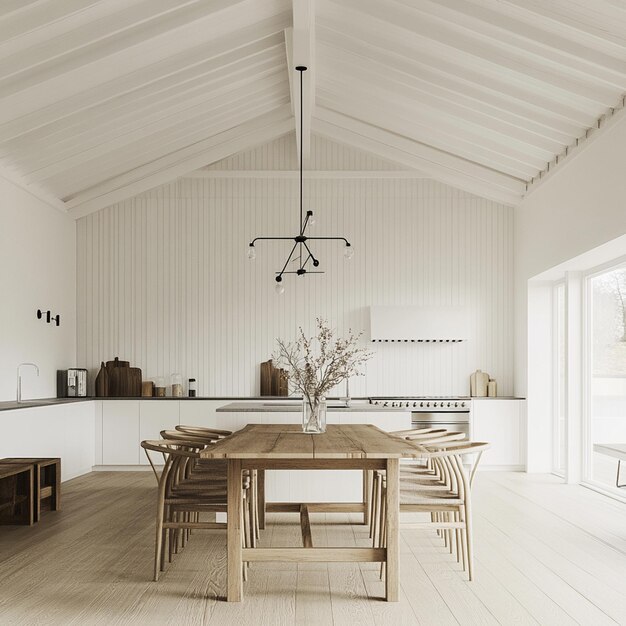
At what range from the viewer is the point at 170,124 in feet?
26.3

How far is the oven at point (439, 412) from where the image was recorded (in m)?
8.82

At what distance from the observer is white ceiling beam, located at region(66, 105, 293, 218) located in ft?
30.0

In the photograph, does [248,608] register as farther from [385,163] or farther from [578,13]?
[385,163]

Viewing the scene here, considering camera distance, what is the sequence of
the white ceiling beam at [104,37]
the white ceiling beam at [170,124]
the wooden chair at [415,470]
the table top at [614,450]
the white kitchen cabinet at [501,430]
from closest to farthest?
the wooden chair at [415,470] → the white ceiling beam at [104,37] → the table top at [614,450] → the white ceiling beam at [170,124] → the white kitchen cabinet at [501,430]

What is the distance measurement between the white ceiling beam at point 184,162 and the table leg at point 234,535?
5734mm

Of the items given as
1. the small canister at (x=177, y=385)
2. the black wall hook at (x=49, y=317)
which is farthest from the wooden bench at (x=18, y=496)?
the small canister at (x=177, y=385)

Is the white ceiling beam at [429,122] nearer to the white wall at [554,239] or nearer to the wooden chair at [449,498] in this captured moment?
the white wall at [554,239]

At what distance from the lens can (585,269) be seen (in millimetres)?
8039

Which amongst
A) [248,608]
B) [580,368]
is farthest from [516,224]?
[248,608]

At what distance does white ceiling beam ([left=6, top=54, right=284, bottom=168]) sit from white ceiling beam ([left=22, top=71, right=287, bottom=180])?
1 cm

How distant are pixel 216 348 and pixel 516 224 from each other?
151 inches

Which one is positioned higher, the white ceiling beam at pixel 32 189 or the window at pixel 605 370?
the white ceiling beam at pixel 32 189

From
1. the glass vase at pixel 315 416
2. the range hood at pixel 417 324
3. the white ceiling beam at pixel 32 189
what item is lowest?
the glass vase at pixel 315 416

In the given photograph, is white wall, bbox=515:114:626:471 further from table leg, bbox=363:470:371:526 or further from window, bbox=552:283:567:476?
table leg, bbox=363:470:371:526
